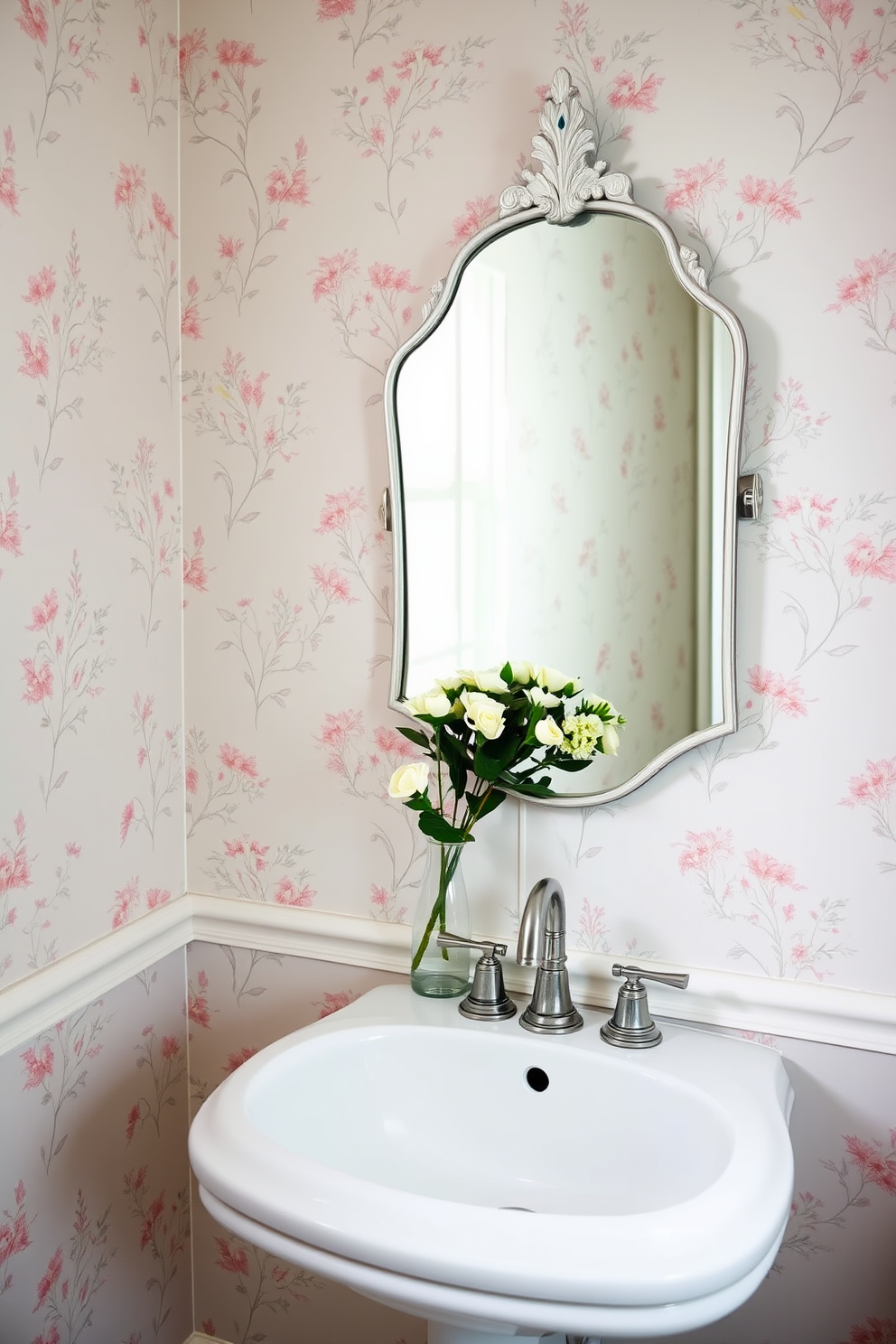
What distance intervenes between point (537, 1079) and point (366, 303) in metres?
1.05

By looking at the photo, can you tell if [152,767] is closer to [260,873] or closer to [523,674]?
[260,873]

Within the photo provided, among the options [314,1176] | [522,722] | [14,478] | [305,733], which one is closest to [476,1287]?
[314,1176]

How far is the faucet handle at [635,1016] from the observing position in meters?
1.21

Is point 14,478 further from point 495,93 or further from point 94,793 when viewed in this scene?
point 495,93

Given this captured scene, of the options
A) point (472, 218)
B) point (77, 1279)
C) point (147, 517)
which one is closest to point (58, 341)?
point (147, 517)

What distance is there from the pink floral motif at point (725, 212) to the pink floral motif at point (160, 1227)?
1.49 metres

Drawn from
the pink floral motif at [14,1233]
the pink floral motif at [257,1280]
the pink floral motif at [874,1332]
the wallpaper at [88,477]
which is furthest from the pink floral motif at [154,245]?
the pink floral motif at [874,1332]

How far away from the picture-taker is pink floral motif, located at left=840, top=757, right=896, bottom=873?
1188 millimetres

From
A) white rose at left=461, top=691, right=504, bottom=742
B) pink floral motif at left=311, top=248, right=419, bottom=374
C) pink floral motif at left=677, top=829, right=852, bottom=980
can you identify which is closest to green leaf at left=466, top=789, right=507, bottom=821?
white rose at left=461, top=691, right=504, bottom=742

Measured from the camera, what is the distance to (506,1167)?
1202mm

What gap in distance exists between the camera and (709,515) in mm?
1233

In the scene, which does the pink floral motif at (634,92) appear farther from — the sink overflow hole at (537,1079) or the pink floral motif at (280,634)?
the sink overflow hole at (537,1079)

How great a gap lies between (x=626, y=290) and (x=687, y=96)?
0.24 metres

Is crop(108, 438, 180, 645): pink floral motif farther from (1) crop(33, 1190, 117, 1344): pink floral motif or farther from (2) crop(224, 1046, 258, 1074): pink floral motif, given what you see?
(1) crop(33, 1190, 117, 1344): pink floral motif
